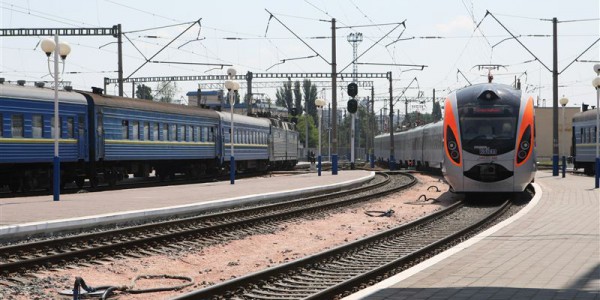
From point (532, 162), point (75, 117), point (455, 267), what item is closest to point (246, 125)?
point (75, 117)

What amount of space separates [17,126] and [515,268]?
57.3ft

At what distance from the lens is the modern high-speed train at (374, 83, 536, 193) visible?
23000 millimetres

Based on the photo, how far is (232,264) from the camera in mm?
13188

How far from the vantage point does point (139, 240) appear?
1373cm

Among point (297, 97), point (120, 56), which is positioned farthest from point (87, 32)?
point (297, 97)

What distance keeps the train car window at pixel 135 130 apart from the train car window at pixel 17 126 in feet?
23.0

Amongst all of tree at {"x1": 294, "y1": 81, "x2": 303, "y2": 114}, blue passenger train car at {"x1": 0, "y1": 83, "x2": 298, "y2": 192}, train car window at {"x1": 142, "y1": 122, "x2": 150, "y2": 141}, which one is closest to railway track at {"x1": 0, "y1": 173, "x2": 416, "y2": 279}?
blue passenger train car at {"x1": 0, "y1": 83, "x2": 298, "y2": 192}

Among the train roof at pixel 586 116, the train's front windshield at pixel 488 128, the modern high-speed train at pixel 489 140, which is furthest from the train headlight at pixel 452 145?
the train roof at pixel 586 116

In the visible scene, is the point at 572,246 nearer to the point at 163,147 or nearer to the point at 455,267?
the point at 455,267

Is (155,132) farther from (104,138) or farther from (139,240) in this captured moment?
(139,240)

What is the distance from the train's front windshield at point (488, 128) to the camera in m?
23.1

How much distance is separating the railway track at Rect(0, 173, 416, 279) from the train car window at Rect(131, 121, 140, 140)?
36.2 feet

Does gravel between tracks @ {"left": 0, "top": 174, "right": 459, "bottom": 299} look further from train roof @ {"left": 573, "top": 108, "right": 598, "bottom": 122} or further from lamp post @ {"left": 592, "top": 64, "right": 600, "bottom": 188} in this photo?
train roof @ {"left": 573, "top": 108, "right": 598, "bottom": 122}

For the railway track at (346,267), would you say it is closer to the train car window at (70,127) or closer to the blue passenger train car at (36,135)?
the blue passenger train car at (36,135)
